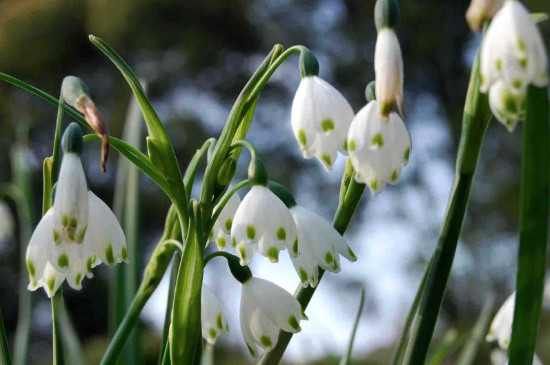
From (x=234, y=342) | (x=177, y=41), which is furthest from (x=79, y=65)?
(x=234, y=342)

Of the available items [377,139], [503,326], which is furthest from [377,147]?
[503,326]

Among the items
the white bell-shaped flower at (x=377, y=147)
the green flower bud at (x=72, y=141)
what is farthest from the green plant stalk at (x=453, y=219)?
the green flower bud at (x=72, y=141)

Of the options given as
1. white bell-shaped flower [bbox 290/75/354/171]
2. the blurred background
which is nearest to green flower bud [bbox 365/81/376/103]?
white bell-shaped flower [bbox 290/75/354/171]

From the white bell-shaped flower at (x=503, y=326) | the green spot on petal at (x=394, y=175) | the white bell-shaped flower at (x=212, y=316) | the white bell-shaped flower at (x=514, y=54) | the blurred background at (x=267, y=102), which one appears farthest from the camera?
the blurred background at (x=267, y=102)

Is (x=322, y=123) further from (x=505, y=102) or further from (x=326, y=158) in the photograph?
(x=505, y=102)

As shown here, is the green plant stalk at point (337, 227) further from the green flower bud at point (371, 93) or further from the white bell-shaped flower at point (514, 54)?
the white bell-shaped flower at point (514, 54)

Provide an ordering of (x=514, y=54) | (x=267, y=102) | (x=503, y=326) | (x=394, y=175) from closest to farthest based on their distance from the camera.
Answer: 1. (x=514, y=54)
2. (x=394, y=175)
3. (x=503, y=326)
4. (x=267, y=102)
